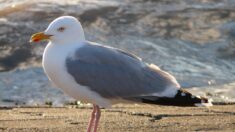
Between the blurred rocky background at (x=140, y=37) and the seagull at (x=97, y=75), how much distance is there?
2.99 m

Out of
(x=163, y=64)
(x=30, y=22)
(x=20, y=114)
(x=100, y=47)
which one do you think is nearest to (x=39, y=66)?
(x=163, y=64)

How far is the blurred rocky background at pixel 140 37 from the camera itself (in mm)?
8117

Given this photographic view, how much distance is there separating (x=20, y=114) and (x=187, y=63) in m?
4.42

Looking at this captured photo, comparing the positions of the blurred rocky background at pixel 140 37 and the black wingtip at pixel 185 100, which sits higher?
the blurred rocky background at pixel 140 37

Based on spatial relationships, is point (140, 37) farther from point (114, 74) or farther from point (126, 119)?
point (114, 74)

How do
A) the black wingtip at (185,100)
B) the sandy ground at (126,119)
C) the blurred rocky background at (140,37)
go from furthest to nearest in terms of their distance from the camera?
the blurred rocky background at (140,37), the sandy ground at (126,119), the black wingtip at (185,100)

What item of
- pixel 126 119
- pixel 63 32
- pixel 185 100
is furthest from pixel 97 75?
pixel 126 119

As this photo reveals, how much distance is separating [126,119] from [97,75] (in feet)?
2.34

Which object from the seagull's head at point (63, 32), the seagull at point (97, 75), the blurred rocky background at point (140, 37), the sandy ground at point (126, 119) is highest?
the blurred rocky background at point (140, 37)

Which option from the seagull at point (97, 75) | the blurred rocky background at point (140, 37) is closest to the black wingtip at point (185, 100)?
the seagull at point (97, 75)

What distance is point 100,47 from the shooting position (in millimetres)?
4492

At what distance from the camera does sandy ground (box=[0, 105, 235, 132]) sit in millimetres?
4668

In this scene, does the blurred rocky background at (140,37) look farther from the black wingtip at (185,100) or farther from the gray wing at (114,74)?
the black wingtip at (185,100)

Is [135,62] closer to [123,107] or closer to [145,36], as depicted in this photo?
[123,107]
